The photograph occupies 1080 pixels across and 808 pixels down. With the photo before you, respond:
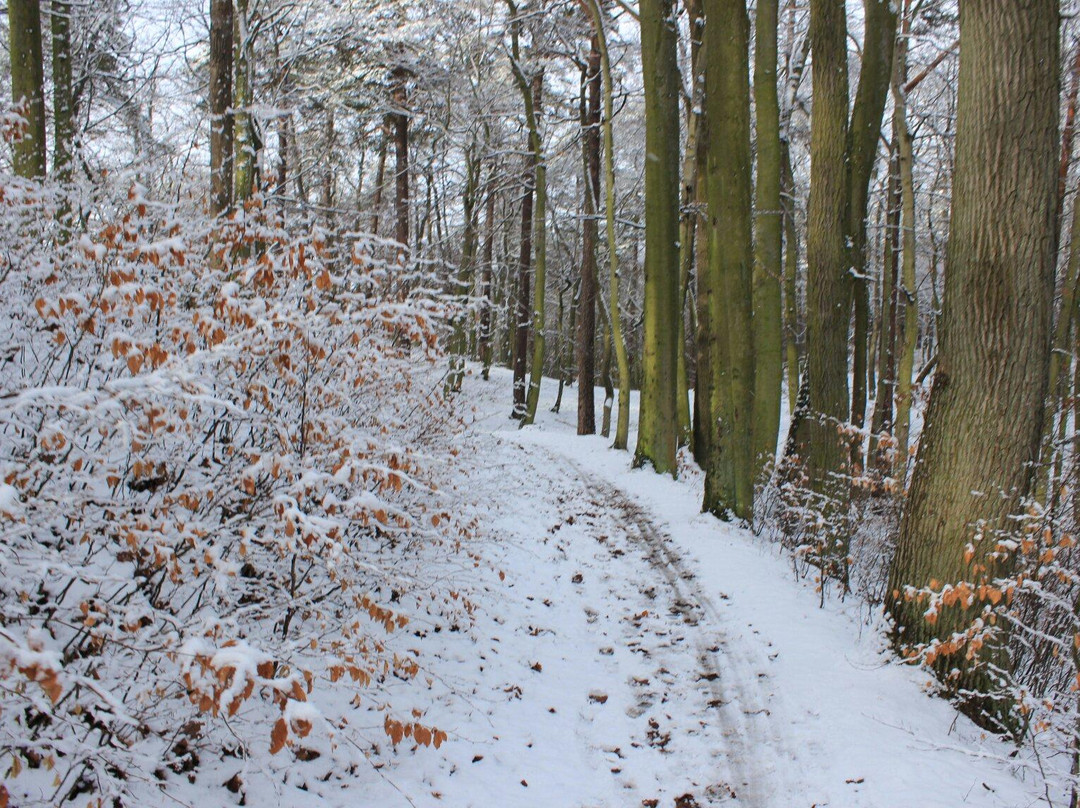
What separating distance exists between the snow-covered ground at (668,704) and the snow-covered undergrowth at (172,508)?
0.44 m

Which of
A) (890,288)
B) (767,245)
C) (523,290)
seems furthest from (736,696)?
(523,290)

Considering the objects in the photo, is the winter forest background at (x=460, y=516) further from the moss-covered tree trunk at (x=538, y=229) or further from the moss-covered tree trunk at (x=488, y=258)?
the moss-covered tree trunk at (x=488, y=258)

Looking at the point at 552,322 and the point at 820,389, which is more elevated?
the point at 552,322

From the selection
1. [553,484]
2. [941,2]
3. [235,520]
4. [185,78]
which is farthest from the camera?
[185,78]

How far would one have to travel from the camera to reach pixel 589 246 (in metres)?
18.3

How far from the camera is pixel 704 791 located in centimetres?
376

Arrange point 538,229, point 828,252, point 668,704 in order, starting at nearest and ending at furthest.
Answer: point 668,704 < point 828,252 < point 538,229

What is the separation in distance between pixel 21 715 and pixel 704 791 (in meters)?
3.35

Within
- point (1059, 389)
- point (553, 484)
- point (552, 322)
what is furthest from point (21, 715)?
point (552, 322)

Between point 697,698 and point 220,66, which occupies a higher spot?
point 220,66

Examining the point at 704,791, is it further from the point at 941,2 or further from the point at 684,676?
the point at 941,2

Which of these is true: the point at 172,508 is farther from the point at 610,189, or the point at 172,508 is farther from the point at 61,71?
the point at 610,189

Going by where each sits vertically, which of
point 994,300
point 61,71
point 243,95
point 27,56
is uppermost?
point 61,71

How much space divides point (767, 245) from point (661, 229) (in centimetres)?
283
